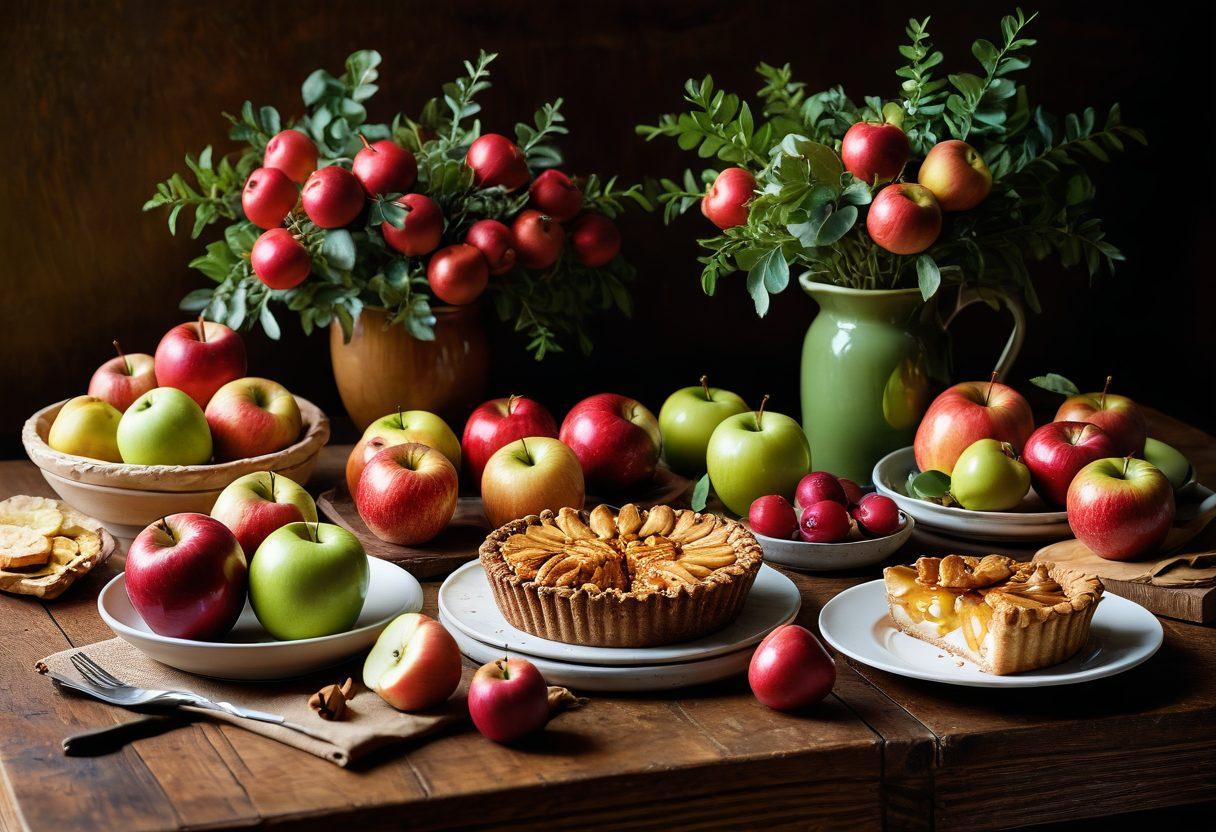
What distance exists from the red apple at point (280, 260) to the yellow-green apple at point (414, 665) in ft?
2.09

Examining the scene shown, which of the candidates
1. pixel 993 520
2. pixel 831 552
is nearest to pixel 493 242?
pixel 831 552

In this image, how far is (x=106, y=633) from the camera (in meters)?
1.30

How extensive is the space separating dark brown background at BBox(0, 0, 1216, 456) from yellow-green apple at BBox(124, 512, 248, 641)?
893mm

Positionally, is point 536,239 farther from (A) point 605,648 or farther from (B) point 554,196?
(A) point 605,648

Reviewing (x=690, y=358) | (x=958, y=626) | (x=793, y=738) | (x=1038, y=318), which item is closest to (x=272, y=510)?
(x=793, y=738)

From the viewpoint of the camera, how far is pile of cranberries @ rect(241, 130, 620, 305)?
5.32 ft

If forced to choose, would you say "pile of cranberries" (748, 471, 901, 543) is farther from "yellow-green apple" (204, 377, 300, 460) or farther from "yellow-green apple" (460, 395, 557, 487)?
"yellow-green apple" (204, 377, 300, 460)

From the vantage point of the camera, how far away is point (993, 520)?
1477 millimetres

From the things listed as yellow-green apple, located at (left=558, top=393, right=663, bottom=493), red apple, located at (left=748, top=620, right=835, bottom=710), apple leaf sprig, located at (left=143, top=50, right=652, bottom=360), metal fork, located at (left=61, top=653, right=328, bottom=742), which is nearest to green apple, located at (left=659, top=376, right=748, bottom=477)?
yellow-green apple, located at (left=558, top=393, right=663, bottom=493)

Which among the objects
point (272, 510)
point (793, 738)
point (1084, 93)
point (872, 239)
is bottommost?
point (793, 738)

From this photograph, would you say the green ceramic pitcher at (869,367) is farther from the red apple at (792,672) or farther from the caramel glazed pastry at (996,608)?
the red apple at (792,672)

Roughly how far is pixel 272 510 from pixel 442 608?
20cm

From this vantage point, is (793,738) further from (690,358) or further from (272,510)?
(690,358)

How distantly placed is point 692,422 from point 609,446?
0.16 m
